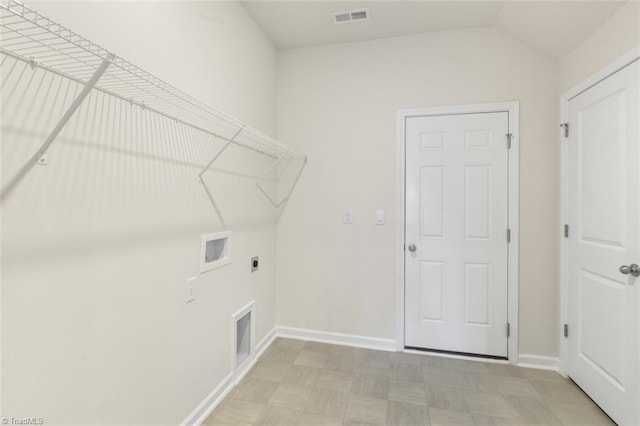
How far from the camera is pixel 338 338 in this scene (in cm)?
281

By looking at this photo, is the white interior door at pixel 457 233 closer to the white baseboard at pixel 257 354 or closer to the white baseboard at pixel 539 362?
the white baseboard at pixel 539 362

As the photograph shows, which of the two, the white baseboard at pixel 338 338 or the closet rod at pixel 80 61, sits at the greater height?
the closet rod at pixel 80 61

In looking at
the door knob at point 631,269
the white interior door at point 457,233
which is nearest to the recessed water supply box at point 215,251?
the white interior door at point 457,233

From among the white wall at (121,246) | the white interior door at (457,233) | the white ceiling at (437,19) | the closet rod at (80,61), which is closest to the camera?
the closet rod at (80,61)

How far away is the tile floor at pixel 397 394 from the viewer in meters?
1.82

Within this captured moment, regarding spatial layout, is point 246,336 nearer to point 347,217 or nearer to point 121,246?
point 347,217

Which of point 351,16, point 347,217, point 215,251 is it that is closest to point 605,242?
point 347,217

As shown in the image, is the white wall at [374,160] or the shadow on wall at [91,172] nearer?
the shadow on wall at [91,172]

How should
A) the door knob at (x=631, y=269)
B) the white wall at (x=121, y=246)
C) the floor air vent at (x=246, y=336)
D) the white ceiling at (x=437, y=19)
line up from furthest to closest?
the floor air vent at (x=246, y=336), the white ceiling at (x=437, y=19), the door knob at (x=631, y=269), the white wall at (x=121, y=246)

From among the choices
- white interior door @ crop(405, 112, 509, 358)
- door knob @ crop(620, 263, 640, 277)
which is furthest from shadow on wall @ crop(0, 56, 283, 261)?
door knob @ crop(620, 263, 640, 277)

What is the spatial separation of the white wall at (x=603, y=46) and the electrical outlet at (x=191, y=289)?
9.19ft

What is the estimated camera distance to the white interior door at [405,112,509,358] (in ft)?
8.16

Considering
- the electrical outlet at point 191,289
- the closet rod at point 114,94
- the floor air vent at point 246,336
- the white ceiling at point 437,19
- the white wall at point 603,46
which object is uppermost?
the white ceiling at point 437,19

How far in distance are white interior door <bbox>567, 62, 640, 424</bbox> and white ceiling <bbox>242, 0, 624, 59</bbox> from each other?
470 mm
